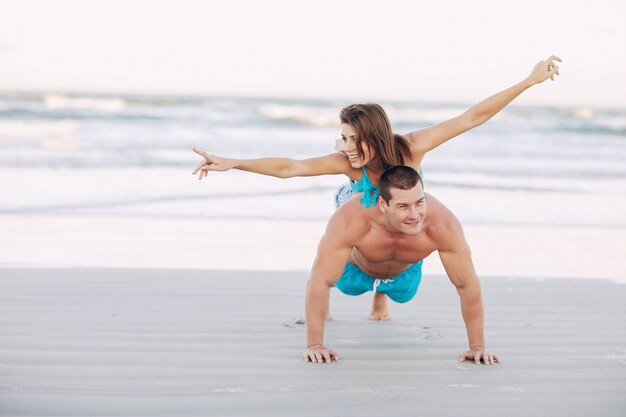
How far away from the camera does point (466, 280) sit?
4652mm

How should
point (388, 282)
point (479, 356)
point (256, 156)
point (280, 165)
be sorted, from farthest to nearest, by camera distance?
point (256, 156) → point (388, 282) → point (280, 165) → point (479, 356)

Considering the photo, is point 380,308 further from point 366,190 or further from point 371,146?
point 371,146

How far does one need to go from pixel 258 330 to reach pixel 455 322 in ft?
4.26

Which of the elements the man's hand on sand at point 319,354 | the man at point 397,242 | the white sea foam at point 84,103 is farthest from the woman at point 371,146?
the white sea foam at point 84,103

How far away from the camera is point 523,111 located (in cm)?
3084

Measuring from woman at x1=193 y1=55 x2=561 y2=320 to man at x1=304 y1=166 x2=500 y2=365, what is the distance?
0.55 feet

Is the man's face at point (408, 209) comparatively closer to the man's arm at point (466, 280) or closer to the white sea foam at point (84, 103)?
the man's arm at point (466, 280)

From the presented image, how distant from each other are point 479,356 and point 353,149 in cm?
132

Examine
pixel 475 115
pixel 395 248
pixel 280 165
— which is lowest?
pixel 395 248

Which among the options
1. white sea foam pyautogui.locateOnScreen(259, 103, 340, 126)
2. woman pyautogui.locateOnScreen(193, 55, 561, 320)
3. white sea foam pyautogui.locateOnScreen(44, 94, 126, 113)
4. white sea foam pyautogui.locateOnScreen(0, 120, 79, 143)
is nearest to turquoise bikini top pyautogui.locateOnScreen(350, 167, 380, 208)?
woman pyautogui.locateOnScreen(193, 55, 561, 320)

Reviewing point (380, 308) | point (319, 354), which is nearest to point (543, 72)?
point (380, 308)

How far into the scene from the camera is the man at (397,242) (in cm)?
449

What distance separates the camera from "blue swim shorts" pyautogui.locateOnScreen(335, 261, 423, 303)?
17.4 feet

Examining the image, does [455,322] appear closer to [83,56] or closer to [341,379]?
[341,379]
